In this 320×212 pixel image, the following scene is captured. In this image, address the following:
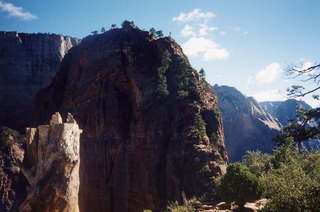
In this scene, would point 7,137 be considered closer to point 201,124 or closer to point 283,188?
point 201,124

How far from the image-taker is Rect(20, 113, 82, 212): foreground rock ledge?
25.6 feet

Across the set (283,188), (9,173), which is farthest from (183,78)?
(9,173)

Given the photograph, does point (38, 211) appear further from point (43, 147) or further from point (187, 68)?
point (187, 68)

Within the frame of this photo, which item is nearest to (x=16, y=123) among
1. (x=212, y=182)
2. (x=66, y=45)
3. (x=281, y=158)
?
(x=66, y=45)

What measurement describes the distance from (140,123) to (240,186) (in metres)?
20.6

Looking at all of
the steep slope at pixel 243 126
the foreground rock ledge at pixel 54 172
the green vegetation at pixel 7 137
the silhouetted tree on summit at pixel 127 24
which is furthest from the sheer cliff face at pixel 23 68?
the foreground rock ledge at pixel 54 172

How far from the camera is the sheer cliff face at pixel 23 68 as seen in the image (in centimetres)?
7081

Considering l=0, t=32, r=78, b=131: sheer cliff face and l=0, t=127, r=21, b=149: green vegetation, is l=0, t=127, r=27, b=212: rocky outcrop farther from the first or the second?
l=0, t=32, r=78, b=131: sheer cliff face

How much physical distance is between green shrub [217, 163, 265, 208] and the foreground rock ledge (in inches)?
389

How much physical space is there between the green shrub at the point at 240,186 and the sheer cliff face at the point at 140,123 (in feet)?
33.7

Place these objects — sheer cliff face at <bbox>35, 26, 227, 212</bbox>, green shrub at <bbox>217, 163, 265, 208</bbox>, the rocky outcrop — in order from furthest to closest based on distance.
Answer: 1. the rocky outcrop
2. sheer cliff face at <bbox>35, 26, 227, 212</bbox>
3. green shrub at <bbox>217, 163, 265, 208</bbox>

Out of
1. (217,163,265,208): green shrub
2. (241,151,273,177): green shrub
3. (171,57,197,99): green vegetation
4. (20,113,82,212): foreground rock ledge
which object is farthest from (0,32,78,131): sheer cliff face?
(20,113,82,212): foreground rock ledge

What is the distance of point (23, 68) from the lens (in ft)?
249

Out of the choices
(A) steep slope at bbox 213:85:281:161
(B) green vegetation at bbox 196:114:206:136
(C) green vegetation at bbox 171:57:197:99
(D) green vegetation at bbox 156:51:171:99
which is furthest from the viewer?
(A) steep slope at bbox 213:85:281:161
